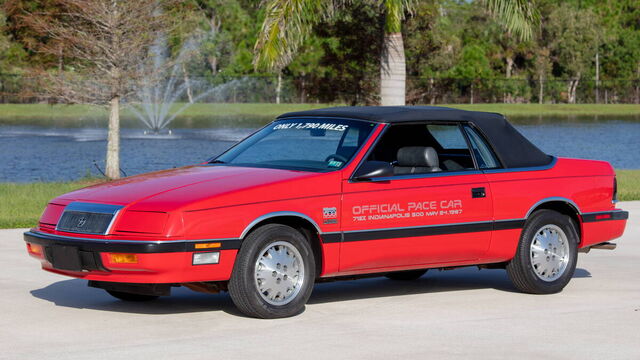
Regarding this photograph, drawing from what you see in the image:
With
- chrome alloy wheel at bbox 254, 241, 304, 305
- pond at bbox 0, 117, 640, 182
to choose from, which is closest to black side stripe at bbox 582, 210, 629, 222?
chrome alloy wheel at bbox 254, 241, 304, 305

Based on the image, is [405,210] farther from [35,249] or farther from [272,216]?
[35,249]

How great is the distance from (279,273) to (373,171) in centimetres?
105

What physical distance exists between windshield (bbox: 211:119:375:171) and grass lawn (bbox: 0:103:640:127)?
46486 mm

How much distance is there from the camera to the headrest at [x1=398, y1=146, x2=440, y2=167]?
9383 millimetres

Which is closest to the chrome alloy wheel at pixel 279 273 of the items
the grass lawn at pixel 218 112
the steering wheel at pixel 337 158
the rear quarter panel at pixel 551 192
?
the steering wheel at pixel 337 158

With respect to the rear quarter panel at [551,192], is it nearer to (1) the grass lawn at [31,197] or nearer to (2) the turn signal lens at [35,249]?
(2) the turn signal lens at [35,249]

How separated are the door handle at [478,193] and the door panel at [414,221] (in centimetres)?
1

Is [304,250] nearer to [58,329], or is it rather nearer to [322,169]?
[322,169]

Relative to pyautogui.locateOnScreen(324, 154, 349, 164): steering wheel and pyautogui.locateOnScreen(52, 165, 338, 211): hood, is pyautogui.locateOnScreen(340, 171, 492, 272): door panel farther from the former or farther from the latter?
pyautogui.locateOnScreen(52, 165, 338, 211): hood

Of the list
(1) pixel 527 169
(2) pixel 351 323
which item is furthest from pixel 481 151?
(2) pixel 351 323

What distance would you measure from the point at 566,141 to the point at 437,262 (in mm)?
37063

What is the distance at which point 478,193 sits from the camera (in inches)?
375

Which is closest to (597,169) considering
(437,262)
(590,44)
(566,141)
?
(437,262)

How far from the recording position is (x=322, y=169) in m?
8.94
